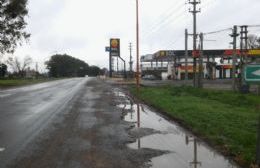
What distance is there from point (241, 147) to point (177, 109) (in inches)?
396

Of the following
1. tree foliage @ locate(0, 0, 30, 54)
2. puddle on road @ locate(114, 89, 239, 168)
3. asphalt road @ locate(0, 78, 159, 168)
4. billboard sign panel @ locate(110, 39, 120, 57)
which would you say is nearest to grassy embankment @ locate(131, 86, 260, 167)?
puddle on road @ locate(114, 89, 239, 168)

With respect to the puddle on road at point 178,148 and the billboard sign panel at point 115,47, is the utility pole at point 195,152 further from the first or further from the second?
the billboard sign panel at point 115,47

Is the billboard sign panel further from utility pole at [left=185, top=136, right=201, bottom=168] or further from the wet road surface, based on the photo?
utility pole at [left=185, top=136, right=201, bottom=168]

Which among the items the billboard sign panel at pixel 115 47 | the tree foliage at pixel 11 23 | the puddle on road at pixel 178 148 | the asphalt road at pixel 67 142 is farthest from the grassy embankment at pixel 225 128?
the billboard sign panel at pixel 115 47

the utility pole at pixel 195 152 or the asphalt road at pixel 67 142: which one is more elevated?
the asphalt road at pixel 67 142

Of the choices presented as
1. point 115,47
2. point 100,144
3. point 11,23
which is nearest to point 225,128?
point 100,144

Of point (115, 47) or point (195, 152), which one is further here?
point (115, 47)

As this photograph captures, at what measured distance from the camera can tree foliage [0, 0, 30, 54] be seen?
181 feet

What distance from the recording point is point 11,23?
56406mm

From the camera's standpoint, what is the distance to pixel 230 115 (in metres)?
17.4

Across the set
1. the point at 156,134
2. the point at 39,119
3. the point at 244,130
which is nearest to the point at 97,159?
the point at 156,134

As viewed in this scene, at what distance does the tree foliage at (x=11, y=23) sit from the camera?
55.2 m

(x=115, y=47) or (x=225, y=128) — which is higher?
(x=115, y=47)

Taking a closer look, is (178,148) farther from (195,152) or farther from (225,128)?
(225,128)
